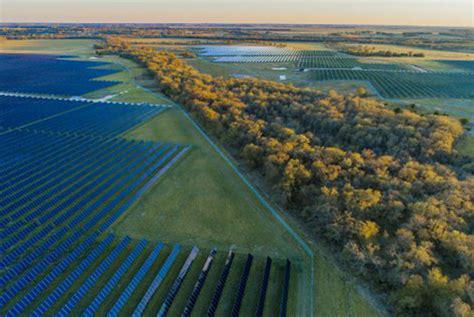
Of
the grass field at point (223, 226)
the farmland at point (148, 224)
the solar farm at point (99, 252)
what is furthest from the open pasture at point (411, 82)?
the solar farm at point (99, 252)

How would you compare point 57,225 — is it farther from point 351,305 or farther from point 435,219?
point 435,219

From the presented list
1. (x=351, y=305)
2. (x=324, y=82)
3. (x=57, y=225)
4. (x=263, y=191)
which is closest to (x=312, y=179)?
(x=263, y=191)

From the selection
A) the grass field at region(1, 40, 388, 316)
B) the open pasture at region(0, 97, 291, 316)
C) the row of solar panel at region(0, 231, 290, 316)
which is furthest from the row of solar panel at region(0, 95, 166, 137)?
the row of solar panel at region(0, 231, 290, 316)

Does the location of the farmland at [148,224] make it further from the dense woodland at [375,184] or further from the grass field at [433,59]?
the grass field at [433,59]

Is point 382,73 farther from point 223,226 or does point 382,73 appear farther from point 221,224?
point 223,226

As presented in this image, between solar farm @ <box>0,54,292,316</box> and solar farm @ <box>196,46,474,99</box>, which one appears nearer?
solar farm @ <box>0,54,292,316</box>

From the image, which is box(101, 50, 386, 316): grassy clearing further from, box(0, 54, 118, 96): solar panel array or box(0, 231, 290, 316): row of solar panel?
box(0, 54, 118, 96): solar panel array
